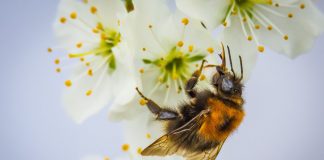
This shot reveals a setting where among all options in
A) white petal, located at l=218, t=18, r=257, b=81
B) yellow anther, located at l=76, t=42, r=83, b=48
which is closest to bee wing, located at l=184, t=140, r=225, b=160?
white petal, located at l=218, t=18, r=257, b=81

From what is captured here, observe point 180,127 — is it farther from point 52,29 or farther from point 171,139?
point 52,29

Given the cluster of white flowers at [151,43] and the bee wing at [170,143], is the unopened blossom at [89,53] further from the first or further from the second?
the bee wing at [170,143]

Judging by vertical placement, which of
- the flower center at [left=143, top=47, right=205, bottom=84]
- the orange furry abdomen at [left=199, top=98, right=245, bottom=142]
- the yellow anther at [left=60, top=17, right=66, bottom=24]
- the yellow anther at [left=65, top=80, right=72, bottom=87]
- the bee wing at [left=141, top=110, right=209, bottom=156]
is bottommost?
the orange furry abdomen at [left=199, top=98, right=245, bottom=142]

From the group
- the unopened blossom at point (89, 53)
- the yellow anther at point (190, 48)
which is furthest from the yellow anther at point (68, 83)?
the yellow anther at point (190, 48)

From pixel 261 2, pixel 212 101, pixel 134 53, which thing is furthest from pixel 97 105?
pixel 261 2

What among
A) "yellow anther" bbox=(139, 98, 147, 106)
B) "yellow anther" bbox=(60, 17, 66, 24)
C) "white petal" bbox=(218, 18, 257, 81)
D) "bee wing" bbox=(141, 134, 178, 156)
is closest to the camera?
"bee wing" bbox=(141, 134, 178, 156)

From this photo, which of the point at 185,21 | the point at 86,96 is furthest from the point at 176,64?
the point at 86,96

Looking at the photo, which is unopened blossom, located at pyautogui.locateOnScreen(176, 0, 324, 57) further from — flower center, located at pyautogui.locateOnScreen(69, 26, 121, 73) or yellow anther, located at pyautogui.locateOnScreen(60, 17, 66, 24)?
yellow anther, located at pyautogui.locateOnScreen(60, 17, 66, 24)
